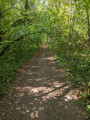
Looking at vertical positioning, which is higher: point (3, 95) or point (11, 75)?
point (11, 75)

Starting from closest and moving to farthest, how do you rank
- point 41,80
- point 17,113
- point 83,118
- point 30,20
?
point 83,118 < point 17,113 < point 41,80 < point 30,20

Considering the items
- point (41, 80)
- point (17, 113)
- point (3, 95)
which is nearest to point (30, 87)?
point (41, 80)

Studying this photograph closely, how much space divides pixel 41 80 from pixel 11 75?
2.21m

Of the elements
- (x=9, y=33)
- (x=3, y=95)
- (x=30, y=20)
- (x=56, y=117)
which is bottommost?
(x=56, y=117)

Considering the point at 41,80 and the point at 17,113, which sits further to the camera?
the point at 41,80

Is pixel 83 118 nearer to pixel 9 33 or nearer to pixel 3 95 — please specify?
pixel 3 95

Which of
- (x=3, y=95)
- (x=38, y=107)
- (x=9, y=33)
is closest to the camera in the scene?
(x=38, y=107)

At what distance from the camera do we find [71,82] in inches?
243

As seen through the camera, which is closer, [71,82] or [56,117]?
[56,117]

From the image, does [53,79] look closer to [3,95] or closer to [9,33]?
[3,95]

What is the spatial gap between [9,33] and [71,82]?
195 inches

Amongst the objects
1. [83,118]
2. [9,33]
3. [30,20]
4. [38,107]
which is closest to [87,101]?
[83,118]

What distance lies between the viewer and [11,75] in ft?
22.6

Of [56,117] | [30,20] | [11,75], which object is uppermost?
[30,20]
